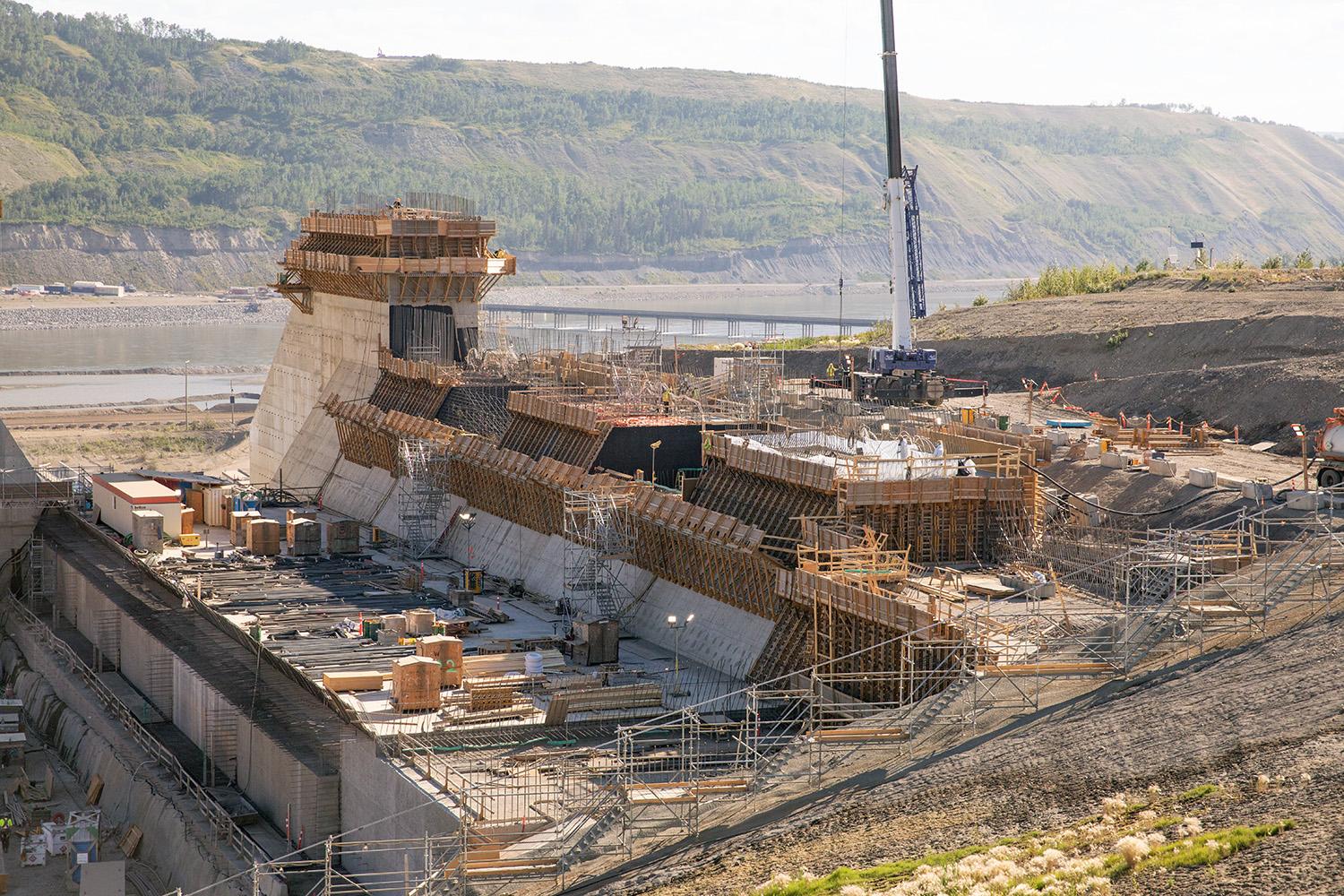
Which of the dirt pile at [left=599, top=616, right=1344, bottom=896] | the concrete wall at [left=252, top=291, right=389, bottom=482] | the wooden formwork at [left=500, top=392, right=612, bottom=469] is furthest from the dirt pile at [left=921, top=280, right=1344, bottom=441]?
the dirt pile at [left=599, top=616, right=1344, bottom=896]

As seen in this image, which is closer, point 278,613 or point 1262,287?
point 278,613

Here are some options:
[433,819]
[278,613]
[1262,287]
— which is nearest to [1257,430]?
[1262,287]

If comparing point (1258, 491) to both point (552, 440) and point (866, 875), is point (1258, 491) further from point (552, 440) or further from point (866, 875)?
point (552, 440)

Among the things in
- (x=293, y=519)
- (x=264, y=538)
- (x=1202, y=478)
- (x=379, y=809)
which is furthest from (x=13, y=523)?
(x=1202, y=478)

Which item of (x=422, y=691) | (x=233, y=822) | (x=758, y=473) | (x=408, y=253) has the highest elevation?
(x=408, y=253)

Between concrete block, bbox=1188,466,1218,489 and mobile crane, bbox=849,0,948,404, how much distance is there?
20.6 metres

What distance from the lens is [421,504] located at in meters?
58.6

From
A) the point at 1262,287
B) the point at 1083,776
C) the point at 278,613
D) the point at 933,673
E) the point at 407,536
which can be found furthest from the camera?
the point at 1262,287

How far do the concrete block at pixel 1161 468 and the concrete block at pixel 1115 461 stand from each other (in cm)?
158

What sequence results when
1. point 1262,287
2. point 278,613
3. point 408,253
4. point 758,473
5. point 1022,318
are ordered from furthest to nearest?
point 1022,318
point 1262,287
point 408,253
point 278,613
point 758,473

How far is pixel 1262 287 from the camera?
265 ft

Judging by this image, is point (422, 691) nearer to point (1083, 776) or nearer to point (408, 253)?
point (1083, 776)

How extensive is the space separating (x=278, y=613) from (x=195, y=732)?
14.1ft

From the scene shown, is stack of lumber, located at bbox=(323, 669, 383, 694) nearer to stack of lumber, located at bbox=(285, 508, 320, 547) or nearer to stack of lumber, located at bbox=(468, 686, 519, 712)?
stack of lumber, located at bbox=(468, 686, 519, 712)
